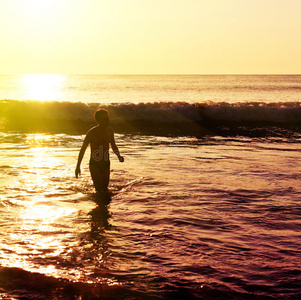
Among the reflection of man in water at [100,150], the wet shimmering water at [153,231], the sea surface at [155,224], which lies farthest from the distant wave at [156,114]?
the reflection of man in water at [100,150]

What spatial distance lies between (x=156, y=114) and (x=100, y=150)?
1958cm

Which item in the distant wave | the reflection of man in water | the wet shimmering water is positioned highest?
the distant wave

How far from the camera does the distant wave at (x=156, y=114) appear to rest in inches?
1073

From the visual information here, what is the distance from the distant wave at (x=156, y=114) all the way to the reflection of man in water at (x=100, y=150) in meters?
16.9

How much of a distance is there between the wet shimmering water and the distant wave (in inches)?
576

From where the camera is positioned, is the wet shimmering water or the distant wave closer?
the wet shimmering water

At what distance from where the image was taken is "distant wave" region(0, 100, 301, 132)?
27266mm

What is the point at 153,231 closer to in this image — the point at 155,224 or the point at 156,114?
the point at 155,224

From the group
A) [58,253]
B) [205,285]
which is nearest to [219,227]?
[205,285]

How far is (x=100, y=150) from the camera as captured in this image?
914 cm

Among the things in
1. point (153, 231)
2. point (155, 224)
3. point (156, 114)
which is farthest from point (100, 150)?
point (156, 114)

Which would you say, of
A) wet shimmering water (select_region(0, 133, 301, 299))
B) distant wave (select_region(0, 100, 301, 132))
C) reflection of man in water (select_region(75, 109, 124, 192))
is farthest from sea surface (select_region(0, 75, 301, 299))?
distant wave (select_region(0, 100, 301, 132))

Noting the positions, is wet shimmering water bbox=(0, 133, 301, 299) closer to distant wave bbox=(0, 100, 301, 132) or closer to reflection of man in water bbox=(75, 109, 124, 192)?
reflection of man in water bbox=(75, 109, 124, 192)

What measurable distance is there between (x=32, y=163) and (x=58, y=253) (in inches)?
280
